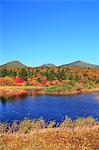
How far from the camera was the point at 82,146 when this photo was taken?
24.3 feet

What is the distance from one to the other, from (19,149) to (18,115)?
14129 millimetres

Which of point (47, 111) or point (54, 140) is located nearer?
point (54, 140)

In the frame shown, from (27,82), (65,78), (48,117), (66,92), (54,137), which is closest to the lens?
(54,137)

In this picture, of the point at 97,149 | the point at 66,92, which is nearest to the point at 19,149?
the point at 97,149

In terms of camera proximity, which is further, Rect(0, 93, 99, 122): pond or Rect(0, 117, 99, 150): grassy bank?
Rect(0, 93, 99, 122): pond

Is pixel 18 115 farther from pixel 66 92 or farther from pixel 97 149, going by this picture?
pixel 66 92

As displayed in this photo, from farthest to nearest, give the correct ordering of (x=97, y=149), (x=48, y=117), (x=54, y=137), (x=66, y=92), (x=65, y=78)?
(x=65, y=78) < (x=66, y=92) < (x=48, y=117) < (x=54, y=137) < (x=97, y=149)

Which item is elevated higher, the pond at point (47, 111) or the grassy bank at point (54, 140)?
the grassy bank at point (54, 140)

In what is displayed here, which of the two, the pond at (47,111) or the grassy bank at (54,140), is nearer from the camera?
the grassy bank at (54,140)

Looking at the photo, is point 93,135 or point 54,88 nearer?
point 93,135

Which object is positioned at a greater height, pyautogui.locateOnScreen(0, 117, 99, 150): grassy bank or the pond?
pyautogui.locateOnScreen(0, 117, 99, 150): grassy bank

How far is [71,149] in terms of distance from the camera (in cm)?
726

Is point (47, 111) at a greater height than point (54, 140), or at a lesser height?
lesser

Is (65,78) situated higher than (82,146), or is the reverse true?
(65,78)
